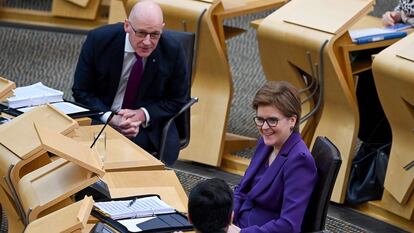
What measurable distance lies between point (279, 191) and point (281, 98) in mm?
351

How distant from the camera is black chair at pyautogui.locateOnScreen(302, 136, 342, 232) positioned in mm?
3805

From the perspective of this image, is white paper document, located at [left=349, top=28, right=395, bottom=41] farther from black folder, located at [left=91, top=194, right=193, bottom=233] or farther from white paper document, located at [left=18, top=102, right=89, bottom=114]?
black folder, located at [left=91, top=194, right=193, bottom=233]

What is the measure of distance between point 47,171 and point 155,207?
450 millimetres

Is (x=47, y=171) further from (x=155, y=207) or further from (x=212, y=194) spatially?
(x=212, y=194)

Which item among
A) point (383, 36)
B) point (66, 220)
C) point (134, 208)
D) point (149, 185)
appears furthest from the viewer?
point (383, 36)

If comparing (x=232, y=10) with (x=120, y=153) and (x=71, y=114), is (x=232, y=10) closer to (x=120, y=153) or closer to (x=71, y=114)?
(x=71, y=114)

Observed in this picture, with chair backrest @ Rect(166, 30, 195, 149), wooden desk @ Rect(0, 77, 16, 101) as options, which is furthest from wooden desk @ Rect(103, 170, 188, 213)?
chair backrest @ Rect(166, 30, 195, 149)

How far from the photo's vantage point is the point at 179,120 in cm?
561

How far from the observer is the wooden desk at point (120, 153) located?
4430 mm

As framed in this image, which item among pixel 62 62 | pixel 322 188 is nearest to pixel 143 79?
pixel 322 188

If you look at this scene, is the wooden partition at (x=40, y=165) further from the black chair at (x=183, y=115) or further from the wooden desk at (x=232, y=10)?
the wooden desk at (x=232, y=10)

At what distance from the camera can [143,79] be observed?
538 cm

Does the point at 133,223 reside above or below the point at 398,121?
below

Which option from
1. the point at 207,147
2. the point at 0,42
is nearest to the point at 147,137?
the point at 207,147
